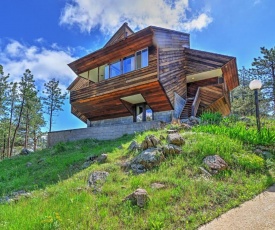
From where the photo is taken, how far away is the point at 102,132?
1416 centimetres

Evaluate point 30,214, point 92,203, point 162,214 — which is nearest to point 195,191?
point 162,214

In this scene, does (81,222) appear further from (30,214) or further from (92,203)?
(30,214)

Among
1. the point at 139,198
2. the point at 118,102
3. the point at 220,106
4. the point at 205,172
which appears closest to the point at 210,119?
Result: the point at 205,172

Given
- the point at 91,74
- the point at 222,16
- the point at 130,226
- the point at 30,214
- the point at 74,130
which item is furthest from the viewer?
the point at 91,74

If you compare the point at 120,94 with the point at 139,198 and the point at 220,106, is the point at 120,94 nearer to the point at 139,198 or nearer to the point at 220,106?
the point at 220,106

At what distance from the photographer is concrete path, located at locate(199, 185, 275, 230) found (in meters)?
3.33

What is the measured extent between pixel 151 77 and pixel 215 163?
7.62 metres

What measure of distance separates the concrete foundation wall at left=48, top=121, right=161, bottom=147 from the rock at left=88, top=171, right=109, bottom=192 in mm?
5892

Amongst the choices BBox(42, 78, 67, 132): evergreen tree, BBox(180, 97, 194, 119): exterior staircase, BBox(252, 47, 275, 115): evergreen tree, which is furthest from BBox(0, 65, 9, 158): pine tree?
BBox(252, 47, 275, 115): evergreen tree

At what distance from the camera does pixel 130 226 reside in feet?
11.8

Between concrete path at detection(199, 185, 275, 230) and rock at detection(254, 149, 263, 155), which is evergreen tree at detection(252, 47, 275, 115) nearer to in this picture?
rock at detection(254, 149, 263, 155)

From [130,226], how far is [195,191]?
1468 mm

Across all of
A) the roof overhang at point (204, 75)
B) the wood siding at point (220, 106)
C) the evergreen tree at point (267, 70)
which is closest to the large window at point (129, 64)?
the roof overhang at point (204, 75)

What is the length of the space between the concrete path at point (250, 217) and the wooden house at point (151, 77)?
8.71 metres
